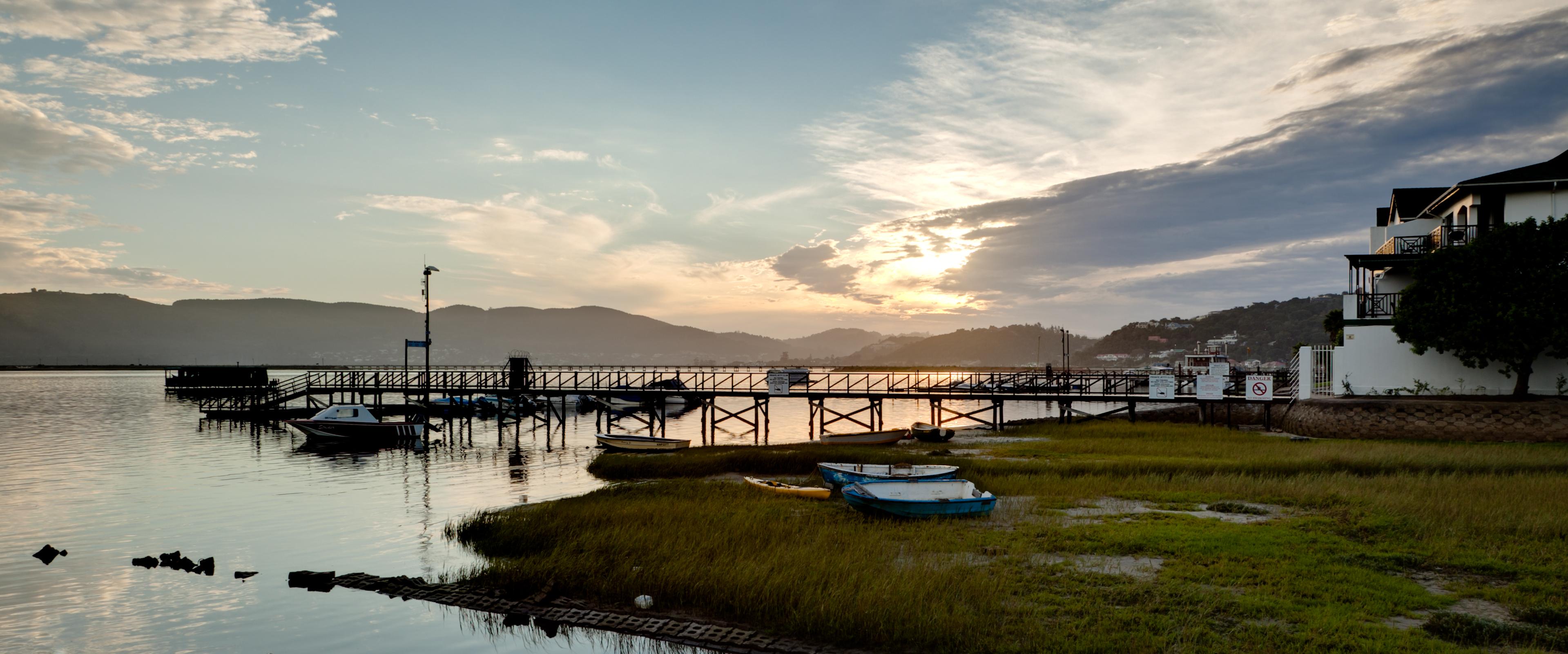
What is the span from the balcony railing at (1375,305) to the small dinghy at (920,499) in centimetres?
3261

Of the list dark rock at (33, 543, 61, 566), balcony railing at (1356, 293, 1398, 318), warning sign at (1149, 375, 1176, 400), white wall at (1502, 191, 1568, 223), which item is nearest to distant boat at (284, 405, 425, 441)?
dark rock at (33, 543, 61, 566)

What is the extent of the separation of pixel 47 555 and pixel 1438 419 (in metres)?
49.1

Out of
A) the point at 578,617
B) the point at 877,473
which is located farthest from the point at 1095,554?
the point at 578,617

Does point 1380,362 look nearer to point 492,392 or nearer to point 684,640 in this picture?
point 684,640

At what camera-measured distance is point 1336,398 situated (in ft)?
127

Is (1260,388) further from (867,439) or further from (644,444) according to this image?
(644,444)

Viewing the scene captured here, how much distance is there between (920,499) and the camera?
20062 mm

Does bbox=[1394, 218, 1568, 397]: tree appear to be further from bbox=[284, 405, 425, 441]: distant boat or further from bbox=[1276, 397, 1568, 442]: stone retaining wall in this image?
bbox=[284, 405, 425, 441]: distant boat

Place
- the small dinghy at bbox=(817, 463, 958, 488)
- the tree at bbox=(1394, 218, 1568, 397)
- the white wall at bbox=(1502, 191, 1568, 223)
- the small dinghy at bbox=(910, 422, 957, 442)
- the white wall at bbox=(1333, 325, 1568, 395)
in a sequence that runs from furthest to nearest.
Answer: the small dinghy at bbox=(910, 422, 957, 442)
the white wall at bbox=(1502, 191, 1568, 223)
the white wall at bbox=(1333, 325, 1568, 395)
the tree at bbox=(1394, 218, 1568, 397)
the small dinghy at bbox=(817, 463, 958, 488)

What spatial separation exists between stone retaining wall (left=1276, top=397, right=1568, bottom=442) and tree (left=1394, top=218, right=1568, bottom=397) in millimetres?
2306

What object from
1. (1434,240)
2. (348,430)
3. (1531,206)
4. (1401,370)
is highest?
(1531,206)

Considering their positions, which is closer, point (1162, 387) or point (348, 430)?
point (1162, 387)

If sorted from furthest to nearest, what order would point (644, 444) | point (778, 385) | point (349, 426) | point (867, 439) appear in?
point (778, 385)
point (349, 426)
point (867, 439)
point (644, 444)

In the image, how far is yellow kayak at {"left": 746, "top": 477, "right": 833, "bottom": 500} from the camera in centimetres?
2305
